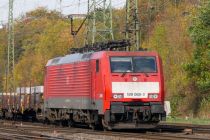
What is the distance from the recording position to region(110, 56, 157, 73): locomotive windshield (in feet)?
77.2

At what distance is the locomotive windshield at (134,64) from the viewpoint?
23.5 meters

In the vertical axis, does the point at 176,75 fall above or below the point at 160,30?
below

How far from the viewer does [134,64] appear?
77.7ft

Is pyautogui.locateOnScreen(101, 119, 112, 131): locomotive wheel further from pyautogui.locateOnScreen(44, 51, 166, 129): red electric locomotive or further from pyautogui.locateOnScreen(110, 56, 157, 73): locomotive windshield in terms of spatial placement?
pyautogui.locateOnScreen(110, 56, 157, 73): locomotive windshield

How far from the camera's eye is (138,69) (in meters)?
23.6

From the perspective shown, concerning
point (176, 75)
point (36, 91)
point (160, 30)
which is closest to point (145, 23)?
point (160, 30)

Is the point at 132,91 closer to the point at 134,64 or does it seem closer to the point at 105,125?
the point at 134,64

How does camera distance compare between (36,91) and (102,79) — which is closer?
(102,79)

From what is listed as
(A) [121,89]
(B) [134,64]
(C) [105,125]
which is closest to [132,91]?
(A) [121,89]

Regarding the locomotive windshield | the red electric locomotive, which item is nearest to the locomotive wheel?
the red electric locomotive

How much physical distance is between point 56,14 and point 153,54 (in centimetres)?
9244

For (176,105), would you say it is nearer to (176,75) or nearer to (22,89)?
(176,75)

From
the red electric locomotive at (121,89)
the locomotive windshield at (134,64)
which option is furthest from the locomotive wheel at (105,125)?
the locomotive windshield at (134,64)

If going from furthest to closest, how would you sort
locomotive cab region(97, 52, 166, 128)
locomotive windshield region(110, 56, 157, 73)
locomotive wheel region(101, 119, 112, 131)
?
locomotive windshield region(110, 56, 157, 73) → locomotive wheel region(101, 119, 112, 131) → locomotive cab region(97, 52, 166, 128)
